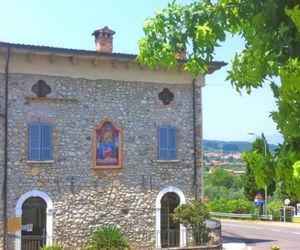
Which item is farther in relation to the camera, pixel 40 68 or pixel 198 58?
pixel 40 68

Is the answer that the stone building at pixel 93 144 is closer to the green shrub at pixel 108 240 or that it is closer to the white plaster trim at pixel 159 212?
the white plaster trim at pixel 159 212

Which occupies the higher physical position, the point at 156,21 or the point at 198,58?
the point at 156,21

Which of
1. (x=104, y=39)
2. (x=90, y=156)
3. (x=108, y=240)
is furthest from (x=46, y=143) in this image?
(x=104, y=39)

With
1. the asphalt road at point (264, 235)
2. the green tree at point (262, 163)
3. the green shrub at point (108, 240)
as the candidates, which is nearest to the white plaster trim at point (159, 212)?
the green shrub at point (108, 240)

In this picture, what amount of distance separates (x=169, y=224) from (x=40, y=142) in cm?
596

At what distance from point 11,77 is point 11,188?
3.75m

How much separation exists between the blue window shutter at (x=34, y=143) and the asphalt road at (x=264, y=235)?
8.16 m

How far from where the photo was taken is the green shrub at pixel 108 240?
17.0m

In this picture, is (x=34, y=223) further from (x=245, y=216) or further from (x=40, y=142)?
(x=245, y=216)

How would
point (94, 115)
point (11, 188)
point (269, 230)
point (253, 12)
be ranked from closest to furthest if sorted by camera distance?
point (253, 12) < point (11, 188) < point (94, 115) < point (269, 230)

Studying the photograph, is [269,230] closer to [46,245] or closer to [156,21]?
[46,245]

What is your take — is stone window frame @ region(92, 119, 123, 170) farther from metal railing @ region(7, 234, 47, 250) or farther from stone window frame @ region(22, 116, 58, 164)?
metal railing @ region(7, 234, 47, 250)

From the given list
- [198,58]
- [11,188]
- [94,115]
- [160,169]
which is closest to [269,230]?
[160,169]

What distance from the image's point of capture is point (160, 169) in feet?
62.3
